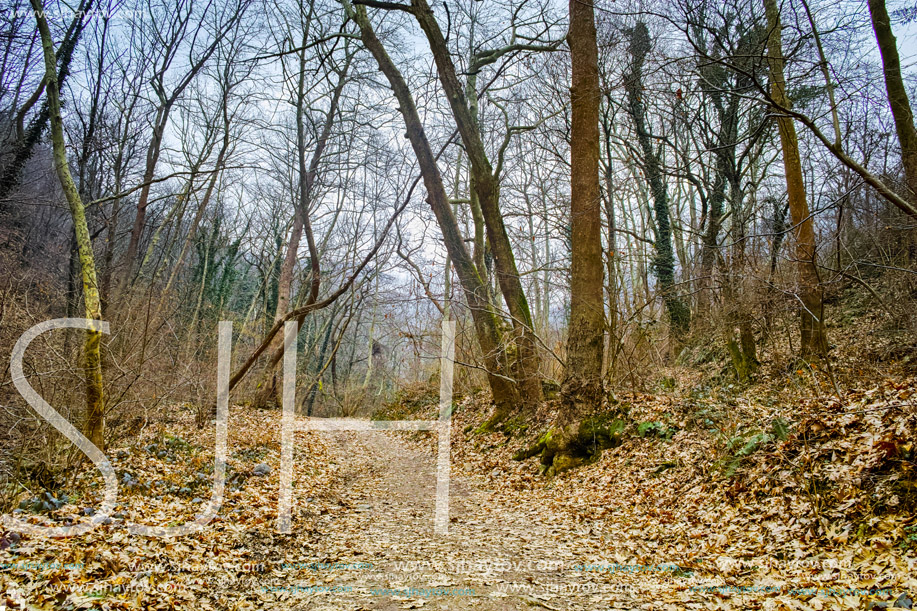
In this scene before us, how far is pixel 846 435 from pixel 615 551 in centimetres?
223

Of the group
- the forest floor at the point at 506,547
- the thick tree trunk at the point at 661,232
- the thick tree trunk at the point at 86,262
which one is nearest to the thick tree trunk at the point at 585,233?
the forest floor at the point at 506,547

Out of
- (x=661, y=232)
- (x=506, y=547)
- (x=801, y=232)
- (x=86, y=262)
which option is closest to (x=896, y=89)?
(x=801, y=232)

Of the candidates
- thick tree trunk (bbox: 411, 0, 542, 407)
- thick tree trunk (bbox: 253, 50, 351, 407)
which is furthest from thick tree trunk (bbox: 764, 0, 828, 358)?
thick tree trunk (bbox: 253, 50, 351, 407)

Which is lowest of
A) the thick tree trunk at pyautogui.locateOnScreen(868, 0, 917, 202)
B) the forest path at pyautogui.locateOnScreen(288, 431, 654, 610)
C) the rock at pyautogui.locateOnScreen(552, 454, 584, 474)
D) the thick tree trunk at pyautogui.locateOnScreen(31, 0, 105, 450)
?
the forest path at pyautogui.locateOnScreen(288, 431, 654, 610)

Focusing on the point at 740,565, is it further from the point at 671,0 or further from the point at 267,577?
the point at 671,0

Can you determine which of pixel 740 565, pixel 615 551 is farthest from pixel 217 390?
pixel 740 565

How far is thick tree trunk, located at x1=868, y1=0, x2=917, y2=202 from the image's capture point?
6367mm

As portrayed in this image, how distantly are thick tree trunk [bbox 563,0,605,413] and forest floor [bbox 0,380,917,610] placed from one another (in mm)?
1241

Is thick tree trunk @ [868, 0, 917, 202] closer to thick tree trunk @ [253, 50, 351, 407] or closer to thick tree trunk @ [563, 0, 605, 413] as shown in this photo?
thick tree trunk @ [563, 0, 605, 413]

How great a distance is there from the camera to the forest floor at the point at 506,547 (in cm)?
314

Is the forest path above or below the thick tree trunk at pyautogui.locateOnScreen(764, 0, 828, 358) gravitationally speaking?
below

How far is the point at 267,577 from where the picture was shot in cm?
→ 389

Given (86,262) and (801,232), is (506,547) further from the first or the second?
(801,232)

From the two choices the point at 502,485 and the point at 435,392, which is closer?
the point at 502,485
